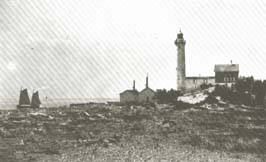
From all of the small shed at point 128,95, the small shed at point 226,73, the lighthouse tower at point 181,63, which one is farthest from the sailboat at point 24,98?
the small shed at point 226,73

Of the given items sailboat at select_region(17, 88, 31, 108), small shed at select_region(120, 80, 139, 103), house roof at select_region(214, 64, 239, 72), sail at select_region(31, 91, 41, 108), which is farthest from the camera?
sail at select_region(31, 91, 41, 108)

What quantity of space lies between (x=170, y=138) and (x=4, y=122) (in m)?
20.4

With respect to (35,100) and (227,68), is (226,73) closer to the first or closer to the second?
(227,68)

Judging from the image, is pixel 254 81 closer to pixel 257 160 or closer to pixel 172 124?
pixel 172 124

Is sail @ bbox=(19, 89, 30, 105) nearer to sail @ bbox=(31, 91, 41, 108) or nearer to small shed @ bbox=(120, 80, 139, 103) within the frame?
sail @ bbox=(31, 91, 41, 108)

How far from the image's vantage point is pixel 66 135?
30.3 metres

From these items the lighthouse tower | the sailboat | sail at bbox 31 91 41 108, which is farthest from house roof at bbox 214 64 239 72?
the sailboat

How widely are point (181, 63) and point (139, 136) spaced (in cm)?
3956

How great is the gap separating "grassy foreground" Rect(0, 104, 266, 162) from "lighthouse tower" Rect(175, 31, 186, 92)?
21.6 m

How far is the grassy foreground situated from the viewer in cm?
2338

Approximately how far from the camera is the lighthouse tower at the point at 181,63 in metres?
66.6

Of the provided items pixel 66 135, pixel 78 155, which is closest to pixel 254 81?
pixel 66 135

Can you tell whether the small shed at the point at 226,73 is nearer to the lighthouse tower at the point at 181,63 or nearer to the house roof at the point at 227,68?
the house roof at the point at 227,68

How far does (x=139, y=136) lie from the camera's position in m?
29.5
